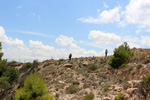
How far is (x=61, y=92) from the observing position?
1834cm

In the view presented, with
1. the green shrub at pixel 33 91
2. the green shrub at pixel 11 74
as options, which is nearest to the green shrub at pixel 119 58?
the green shrub at pixel 33 91

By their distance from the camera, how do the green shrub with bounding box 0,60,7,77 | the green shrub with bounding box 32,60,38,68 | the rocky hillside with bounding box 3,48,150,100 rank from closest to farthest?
the rocky hillside with bounding box 3,48,150,100
the green shrub with bounding box 0,60,7,77
the green shrub with bounding box 32,60,38,68

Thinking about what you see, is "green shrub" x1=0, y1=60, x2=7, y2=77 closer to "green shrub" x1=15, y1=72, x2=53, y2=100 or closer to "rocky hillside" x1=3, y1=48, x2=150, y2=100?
"rocky hillside" x1=3, y1=48, x2=150, y2=100

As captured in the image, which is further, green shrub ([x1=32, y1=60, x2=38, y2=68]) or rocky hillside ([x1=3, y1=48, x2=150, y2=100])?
green shrub ([x1=32, y1=60, x2=38, y2=68])

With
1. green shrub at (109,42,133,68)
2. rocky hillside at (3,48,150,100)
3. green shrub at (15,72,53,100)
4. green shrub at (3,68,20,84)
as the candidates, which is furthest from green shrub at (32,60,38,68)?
green shrub at (15,72,53,100)

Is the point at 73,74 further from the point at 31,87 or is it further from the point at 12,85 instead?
the point at 12,85

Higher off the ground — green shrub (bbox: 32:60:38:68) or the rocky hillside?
green shrub (bbox: 32:60:38:68)

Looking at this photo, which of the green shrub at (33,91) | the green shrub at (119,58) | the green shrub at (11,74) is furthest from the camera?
the green shrub at (11,74)

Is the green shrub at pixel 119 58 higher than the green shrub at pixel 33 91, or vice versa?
the green shrub at pixel 119 58

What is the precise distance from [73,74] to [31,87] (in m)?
12.8

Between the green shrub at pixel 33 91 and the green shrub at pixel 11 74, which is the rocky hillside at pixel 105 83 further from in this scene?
the green shrub at pixel 33 91

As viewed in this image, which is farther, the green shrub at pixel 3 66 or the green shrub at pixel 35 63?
the green shrub at pixel 35 63

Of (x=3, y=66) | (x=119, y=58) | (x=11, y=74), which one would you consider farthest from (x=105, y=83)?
(x=3, y=66)

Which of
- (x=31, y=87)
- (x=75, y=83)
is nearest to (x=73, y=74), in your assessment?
(x=75, y=83)
